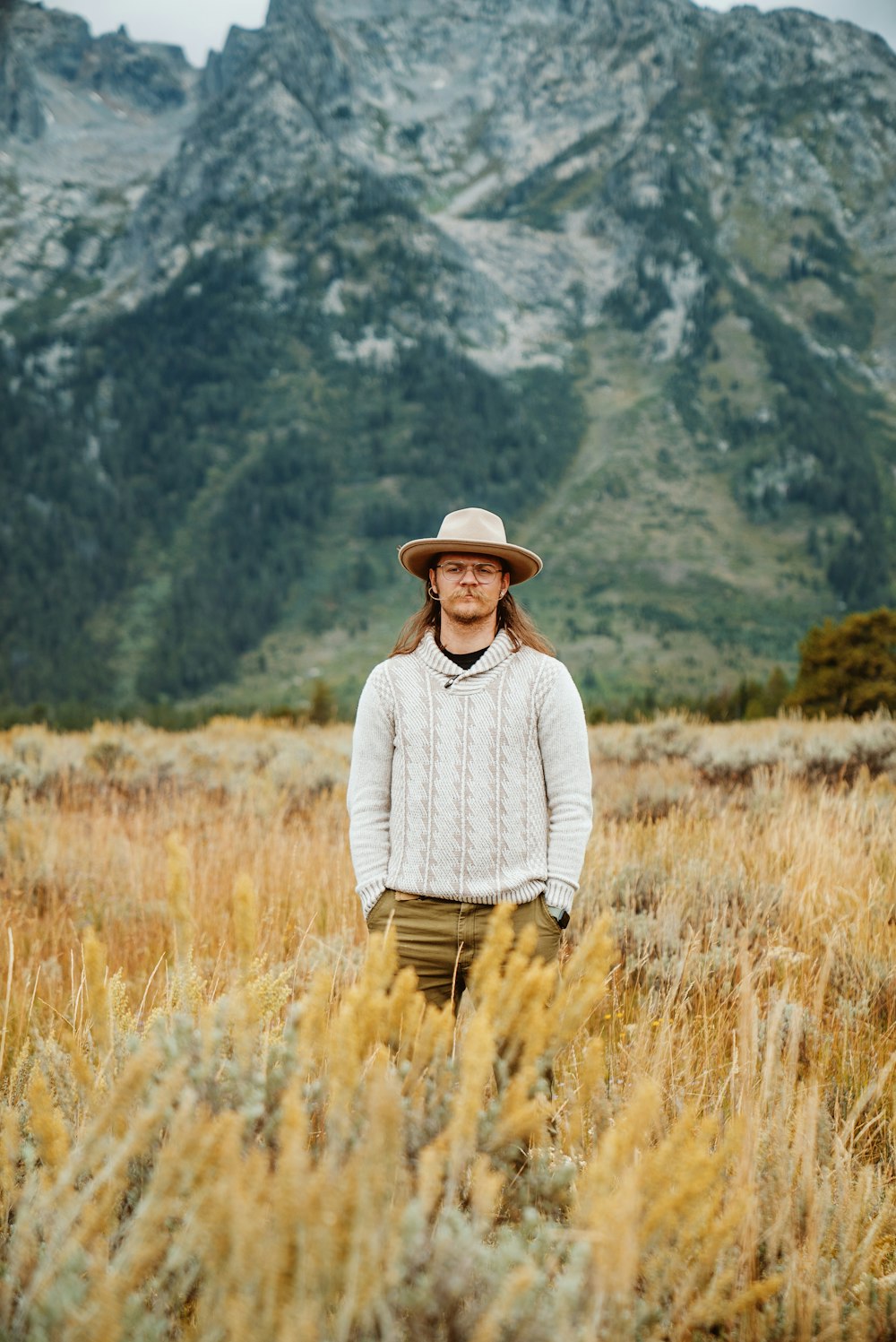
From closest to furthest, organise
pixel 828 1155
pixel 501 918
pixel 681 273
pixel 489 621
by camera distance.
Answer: pixel 501 918
pixel 828 1155
pixel 489 621
pixel 681 273

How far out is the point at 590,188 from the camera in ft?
597

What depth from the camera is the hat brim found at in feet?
8.74

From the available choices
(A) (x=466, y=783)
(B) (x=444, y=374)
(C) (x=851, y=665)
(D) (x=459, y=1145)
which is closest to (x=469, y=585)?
(A) (x=466, y=783)

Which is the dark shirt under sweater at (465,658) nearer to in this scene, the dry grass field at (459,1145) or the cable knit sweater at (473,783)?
the cable knit sweater at (473,783)

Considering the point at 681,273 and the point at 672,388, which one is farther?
the point at 681,273

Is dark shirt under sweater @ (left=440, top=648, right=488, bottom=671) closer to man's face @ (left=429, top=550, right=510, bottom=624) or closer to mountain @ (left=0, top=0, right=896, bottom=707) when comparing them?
man's face @ (left=429, top=550, right=510, bottom=624)

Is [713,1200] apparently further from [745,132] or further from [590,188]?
[745,132]

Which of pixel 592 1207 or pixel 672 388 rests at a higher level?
pixel 672 388

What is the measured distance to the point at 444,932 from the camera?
8.19 ft

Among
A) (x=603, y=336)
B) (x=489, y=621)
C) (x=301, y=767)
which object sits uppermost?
(x=603, y=336)

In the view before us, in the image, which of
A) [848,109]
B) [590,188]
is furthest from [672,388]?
[848,109]

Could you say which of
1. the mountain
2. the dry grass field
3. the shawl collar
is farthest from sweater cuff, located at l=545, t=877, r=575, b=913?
the mountain

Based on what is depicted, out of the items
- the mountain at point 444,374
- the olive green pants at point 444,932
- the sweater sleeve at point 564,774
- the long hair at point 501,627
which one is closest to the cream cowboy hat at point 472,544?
the long hair at point 501,627

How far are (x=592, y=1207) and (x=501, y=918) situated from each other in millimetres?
375
